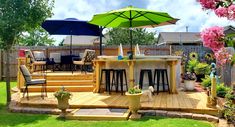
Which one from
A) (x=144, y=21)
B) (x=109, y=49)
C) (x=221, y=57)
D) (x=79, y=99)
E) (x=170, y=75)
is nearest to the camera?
(x=221, y=57)

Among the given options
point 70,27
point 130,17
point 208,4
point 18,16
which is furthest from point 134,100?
point 70,27

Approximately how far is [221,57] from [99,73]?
7.10m

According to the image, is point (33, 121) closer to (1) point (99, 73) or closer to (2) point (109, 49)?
(1) point (99, 73)

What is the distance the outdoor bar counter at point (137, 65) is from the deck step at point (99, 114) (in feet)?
7.06

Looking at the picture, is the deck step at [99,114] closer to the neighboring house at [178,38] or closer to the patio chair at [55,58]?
the patio chair at [55,58]

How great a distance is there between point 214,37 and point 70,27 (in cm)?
1133

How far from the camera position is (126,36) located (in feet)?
112

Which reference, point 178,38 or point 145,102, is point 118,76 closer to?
point 145,102

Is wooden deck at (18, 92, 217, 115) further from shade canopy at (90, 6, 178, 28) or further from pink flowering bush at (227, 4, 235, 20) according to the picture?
pink flowering bush at (227, 4, 235, 20)

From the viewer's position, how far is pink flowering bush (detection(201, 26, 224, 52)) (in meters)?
2.73

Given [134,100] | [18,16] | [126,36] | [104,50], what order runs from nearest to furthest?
[134,100] < [18,16] < [104,50] < [126,36]


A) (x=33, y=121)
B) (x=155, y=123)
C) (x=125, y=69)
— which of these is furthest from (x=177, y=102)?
(x=33, y=121)

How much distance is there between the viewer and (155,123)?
6020 millimetres

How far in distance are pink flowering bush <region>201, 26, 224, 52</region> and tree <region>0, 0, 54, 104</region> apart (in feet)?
20.9
